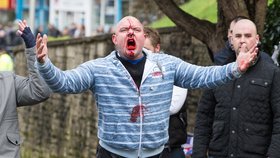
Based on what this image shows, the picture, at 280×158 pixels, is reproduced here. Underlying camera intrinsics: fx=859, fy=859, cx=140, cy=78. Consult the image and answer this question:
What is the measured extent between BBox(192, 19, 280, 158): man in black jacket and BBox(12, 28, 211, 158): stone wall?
4.90 metres

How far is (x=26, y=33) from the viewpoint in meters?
6.29

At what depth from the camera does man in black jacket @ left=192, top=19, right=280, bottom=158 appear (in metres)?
6.70

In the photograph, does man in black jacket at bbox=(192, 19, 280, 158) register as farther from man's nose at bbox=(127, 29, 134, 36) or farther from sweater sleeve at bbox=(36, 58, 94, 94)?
sweater sleeve at bbox=(36, 58, 94, 94)

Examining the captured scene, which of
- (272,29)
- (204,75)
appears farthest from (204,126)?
(272,29)

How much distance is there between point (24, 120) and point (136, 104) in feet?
34.2

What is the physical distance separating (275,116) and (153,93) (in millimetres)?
1115

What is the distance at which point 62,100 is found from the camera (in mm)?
14859

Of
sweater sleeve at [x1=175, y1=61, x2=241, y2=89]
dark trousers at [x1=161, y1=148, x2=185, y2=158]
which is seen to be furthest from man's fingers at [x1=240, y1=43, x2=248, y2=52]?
dark trousers at [x1=161, y1=148, x2=185, y2=158]

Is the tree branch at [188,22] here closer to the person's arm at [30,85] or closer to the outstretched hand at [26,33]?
Result: the person's arm at [30,85]

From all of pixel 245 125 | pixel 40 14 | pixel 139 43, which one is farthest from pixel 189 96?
pixel 40 14

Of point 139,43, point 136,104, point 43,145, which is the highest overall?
point 139,43

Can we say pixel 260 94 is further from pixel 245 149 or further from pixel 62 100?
pixel 62 100

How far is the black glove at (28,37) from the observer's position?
20.6ft

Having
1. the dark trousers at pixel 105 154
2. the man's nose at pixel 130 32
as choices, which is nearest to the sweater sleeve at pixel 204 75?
the man's nose at pixel 130 32
